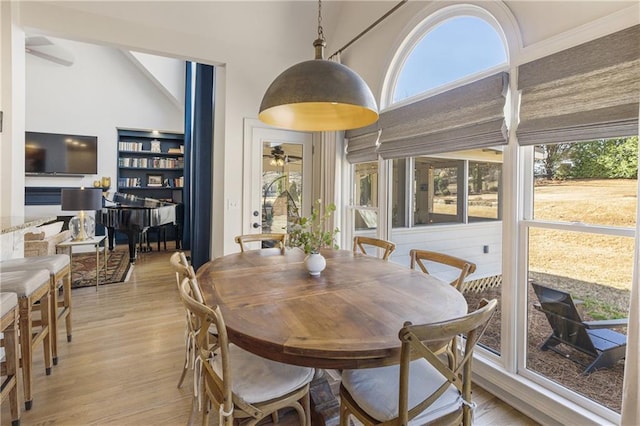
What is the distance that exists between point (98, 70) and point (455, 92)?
747 cm

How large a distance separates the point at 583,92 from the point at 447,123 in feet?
2.92

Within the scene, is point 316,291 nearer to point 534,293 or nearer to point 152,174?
point 534,293

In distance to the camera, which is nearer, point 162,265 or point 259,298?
point 259,298

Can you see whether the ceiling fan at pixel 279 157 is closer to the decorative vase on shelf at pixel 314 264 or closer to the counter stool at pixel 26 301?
the decorative vase on shelf at pixel 314 264

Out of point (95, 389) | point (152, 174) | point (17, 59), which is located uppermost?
point (17, 59)

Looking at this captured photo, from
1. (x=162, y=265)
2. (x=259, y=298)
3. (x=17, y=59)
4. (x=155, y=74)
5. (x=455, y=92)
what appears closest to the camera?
(x=259, y=298)

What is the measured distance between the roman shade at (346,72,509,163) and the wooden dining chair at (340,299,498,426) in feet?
4.55

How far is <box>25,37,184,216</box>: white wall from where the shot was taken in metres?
6.09

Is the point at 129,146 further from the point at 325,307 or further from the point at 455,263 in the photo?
the point at 455,263

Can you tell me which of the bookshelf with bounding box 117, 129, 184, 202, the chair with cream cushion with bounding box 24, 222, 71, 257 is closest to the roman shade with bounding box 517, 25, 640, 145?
the chair with cream cushion with bounding box 24, 222, 71, 257

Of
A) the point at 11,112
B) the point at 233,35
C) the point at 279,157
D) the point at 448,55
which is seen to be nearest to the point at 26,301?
the point at 11,112

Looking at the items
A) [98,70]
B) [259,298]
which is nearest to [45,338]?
[259,298]

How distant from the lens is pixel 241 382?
1330 mm

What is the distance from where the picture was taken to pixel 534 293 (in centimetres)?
204
